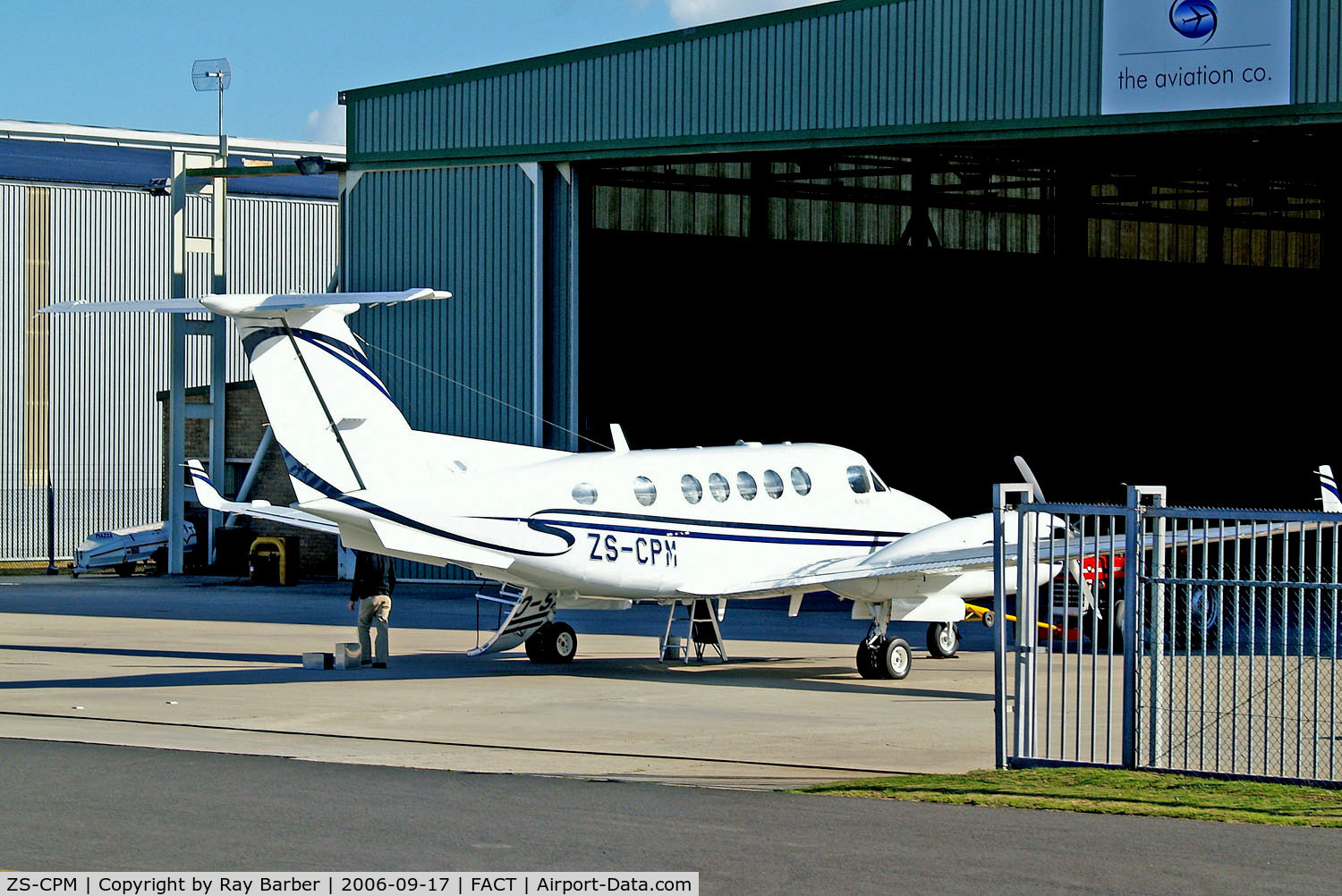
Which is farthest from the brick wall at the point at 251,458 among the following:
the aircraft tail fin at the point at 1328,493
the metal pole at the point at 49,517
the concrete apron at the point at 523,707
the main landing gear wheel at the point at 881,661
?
the aircraft tail fin at the point at 1328,493

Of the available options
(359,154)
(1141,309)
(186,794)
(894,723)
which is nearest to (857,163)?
(1141,309)

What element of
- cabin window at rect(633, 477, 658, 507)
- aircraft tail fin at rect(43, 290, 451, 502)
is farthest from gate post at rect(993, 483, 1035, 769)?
cabin window at rect(633, 477, 658, 507)

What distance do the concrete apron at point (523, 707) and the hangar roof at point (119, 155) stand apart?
27.0 metres

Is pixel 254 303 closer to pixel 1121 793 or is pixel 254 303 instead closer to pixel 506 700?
pixel 506 700

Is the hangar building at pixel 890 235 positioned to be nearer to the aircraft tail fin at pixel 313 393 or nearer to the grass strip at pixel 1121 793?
the aircraft tail fin at pixel 313 393

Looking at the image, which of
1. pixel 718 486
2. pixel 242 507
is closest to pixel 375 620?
pixel 242 507

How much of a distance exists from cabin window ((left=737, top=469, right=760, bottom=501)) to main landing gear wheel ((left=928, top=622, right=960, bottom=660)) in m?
3.47

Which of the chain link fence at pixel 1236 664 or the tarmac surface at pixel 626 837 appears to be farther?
the chain link fence at pixel 1236 664

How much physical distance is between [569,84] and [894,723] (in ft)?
66.7

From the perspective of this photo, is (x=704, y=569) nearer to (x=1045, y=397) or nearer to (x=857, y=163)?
(x=857, y=163)

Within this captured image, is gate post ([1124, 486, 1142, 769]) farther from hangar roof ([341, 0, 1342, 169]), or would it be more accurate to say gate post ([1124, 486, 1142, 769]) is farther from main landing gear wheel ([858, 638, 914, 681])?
hangar roof ([341, 0, 1342, 169])

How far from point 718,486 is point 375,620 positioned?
445cm

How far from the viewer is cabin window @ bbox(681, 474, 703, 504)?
19625 millimetres

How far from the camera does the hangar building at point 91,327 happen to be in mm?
49844
